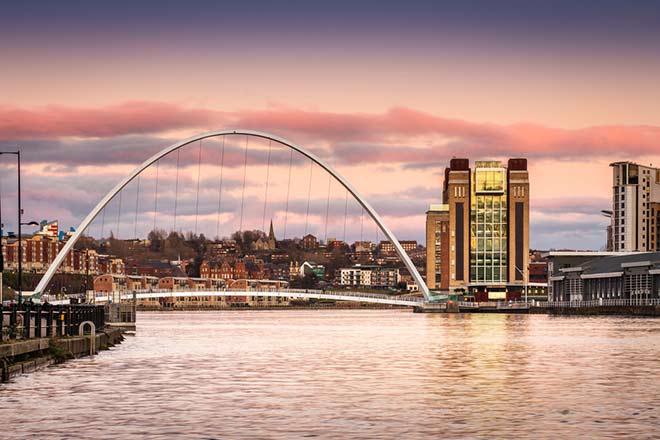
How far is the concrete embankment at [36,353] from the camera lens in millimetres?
34406

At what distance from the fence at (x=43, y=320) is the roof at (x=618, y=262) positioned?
99262mm

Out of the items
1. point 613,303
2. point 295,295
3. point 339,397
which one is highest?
point 339,397

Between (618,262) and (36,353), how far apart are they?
13156 cm

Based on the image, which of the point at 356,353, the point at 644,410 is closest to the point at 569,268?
the point at 356,353

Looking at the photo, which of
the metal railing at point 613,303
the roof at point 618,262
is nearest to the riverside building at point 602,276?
the roof at point 618,262

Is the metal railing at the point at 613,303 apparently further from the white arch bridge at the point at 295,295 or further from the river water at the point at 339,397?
the river water at the point at 339,397

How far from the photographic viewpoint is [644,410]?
2711 cm

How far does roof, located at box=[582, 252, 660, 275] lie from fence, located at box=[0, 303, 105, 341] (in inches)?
3908

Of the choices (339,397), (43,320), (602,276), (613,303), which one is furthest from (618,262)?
(339,397)

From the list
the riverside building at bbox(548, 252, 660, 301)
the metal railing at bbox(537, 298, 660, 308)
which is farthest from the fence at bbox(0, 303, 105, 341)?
the riverside building at bbox(548, 252, 660, 301)

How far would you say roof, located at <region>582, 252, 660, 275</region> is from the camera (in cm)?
14562

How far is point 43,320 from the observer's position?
1773 inches

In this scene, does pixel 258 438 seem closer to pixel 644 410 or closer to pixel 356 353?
pixel 644 410

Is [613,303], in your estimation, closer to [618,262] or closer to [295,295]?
[618,262]
